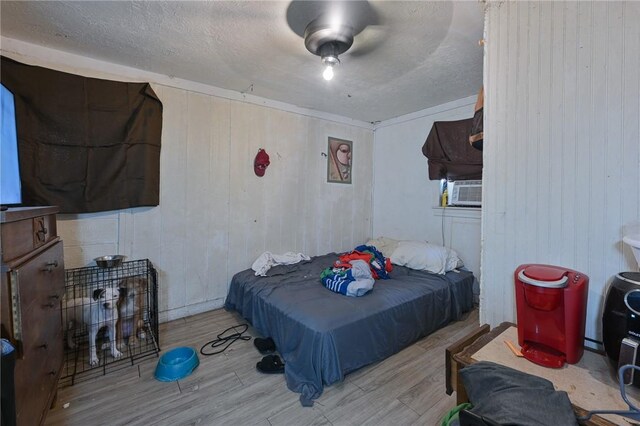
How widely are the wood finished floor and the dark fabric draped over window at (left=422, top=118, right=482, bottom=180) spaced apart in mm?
1971

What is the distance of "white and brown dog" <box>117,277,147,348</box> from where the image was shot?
209 cm

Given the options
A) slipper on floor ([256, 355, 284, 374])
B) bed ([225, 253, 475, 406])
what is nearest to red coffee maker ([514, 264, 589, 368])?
bed ([225, 253, 475, 406])

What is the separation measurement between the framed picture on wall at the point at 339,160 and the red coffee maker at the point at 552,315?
9.56 ft

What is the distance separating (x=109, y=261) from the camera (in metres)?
2.18

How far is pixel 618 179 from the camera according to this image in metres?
0.95

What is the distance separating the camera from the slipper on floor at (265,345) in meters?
2.12

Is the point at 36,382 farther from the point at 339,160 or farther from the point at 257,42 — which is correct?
the point at 339,160

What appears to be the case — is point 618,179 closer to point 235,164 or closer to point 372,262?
point 372,262

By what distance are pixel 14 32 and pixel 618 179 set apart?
3.45 m

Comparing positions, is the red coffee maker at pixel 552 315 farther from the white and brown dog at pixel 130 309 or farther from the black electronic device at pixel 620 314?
the white and brown dog at pixel 130 309

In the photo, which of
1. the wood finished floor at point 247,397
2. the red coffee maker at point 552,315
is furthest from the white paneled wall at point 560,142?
the wood finished floor at point 247,397

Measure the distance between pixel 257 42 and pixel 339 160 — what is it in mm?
2007

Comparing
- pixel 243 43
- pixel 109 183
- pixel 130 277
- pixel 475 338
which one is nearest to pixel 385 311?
pixel 475 338

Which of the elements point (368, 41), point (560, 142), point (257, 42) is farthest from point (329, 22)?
point (560, 142)
